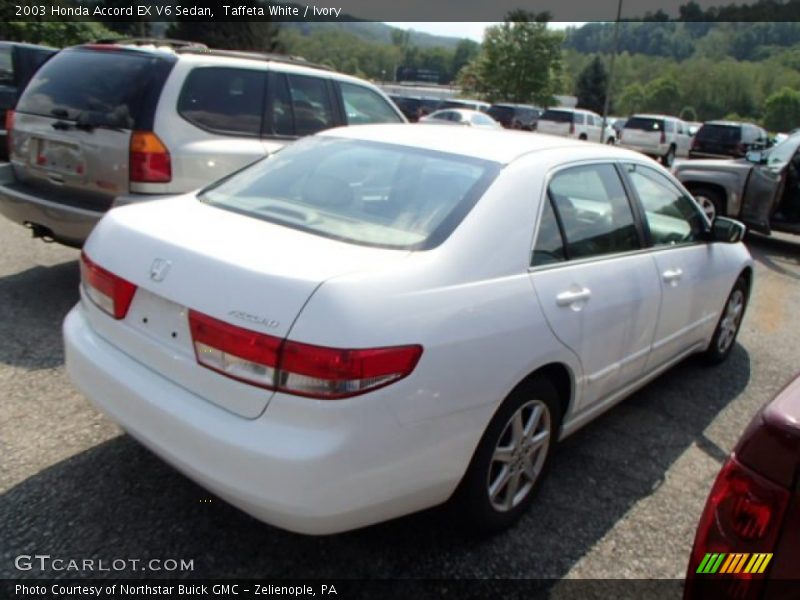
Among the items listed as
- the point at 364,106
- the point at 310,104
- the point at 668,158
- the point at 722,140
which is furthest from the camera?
the point at 668,158

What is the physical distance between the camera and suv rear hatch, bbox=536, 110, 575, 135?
2731 centimetres

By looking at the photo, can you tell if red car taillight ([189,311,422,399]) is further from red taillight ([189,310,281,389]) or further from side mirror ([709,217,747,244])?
side mirror ([709,217,747,244])

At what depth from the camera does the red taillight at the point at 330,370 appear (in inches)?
74.3

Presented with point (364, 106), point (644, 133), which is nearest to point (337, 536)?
point (364, 106)

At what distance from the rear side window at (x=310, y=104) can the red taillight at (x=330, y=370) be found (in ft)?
12.6

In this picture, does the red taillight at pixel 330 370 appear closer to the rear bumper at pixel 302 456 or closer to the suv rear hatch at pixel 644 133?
the rear bumper at pixel 302 456

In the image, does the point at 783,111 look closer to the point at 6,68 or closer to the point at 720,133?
the point at 720,133

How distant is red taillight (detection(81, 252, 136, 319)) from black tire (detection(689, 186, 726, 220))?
884 cm

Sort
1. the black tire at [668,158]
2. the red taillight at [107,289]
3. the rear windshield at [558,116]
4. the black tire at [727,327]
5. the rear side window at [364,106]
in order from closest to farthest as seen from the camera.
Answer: the red taillight at [107,289]
the black tire at [727,327]
the rear side window at [364,106]
the black tire at [668,158]
the rear windshield at [558,116]

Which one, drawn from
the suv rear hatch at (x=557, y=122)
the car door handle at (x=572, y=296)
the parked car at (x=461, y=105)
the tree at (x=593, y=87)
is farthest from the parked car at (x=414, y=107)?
the tree at (x=593, y=87)

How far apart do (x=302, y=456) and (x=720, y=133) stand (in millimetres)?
21203

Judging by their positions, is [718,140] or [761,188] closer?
[761,188]

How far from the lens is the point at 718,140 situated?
64.5 ft

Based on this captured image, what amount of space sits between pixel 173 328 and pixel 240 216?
2.02 ft
